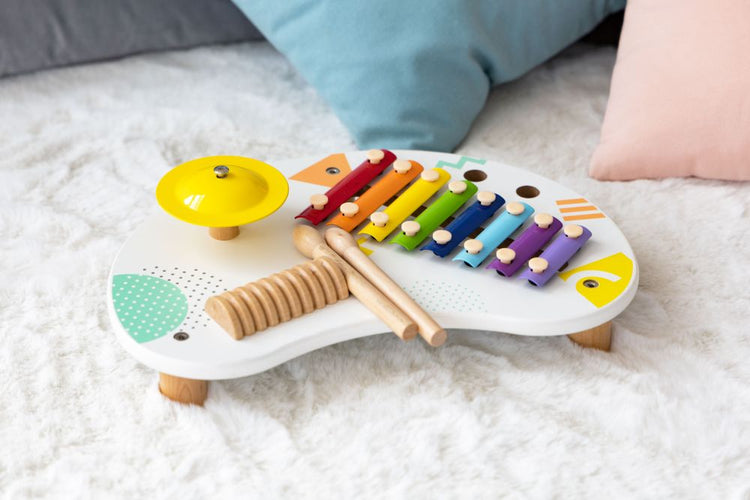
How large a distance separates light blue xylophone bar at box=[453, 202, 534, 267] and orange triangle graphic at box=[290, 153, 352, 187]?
20 cm

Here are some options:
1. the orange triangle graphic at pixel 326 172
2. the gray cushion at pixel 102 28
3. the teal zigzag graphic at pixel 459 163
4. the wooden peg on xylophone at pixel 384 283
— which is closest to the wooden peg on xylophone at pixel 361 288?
the wooden peg on xylophone at pixel 384 283

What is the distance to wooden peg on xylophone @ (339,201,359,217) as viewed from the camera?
1.03 m

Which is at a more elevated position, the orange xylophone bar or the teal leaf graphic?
the orange xylophone bar

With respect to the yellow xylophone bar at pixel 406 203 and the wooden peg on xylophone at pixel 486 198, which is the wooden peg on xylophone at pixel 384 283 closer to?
the yellow xylophone bar at pixel 406 203

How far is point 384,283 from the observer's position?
937mm

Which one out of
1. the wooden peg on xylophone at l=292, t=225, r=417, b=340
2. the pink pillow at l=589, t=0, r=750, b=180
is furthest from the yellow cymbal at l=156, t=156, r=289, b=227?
the pink pillow at l=589, t=0, r=750, b=180

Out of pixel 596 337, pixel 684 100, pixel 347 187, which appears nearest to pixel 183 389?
pixel 347 187

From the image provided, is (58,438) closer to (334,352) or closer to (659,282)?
(334,352)

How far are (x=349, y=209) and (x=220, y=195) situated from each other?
16cm

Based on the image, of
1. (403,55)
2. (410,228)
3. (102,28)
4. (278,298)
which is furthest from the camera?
(102,28)

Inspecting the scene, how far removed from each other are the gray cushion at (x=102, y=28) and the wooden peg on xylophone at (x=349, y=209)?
0.57 m

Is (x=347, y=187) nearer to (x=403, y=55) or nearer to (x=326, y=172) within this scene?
(x=326, y=172)

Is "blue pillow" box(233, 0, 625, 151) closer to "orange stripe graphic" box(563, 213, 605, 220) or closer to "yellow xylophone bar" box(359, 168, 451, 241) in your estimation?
"yellow xylophone bar" box(359, 168, 451, 241)

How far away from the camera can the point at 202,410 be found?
0.91m
